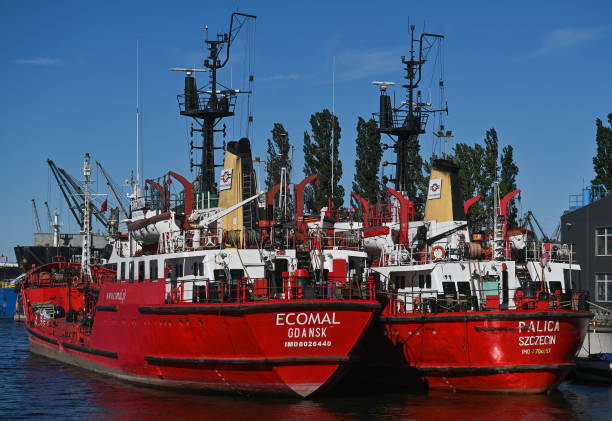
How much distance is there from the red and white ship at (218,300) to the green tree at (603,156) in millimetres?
29046

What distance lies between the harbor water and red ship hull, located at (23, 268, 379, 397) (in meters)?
0.67

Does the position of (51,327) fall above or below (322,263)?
below

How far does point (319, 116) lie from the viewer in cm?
5931

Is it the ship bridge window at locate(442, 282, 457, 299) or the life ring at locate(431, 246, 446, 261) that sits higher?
the life ring at locate(431, 246, 446, 261)

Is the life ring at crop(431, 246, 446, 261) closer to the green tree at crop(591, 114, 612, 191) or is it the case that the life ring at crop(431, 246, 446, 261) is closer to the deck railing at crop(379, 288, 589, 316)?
the deck railing at crop(379, 288, 589, 316)

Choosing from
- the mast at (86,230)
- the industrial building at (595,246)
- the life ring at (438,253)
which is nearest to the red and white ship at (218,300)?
the life ring at (438,253)

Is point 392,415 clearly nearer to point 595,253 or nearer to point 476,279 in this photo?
point 476,279

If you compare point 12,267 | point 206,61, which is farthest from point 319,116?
point 12,267

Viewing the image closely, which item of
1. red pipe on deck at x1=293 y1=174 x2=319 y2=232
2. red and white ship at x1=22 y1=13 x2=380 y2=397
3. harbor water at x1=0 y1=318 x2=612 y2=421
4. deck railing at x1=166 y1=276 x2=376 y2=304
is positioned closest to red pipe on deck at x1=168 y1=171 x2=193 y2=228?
red and white ship at x1=22 y1=13 x2=380 y2=397

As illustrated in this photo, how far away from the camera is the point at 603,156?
5600 cm

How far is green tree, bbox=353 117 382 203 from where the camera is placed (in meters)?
58.2

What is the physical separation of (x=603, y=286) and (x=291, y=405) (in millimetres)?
26052

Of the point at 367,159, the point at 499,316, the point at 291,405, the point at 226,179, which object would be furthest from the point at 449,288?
the point at 367,159

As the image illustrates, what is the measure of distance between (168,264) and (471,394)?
11580 mm
